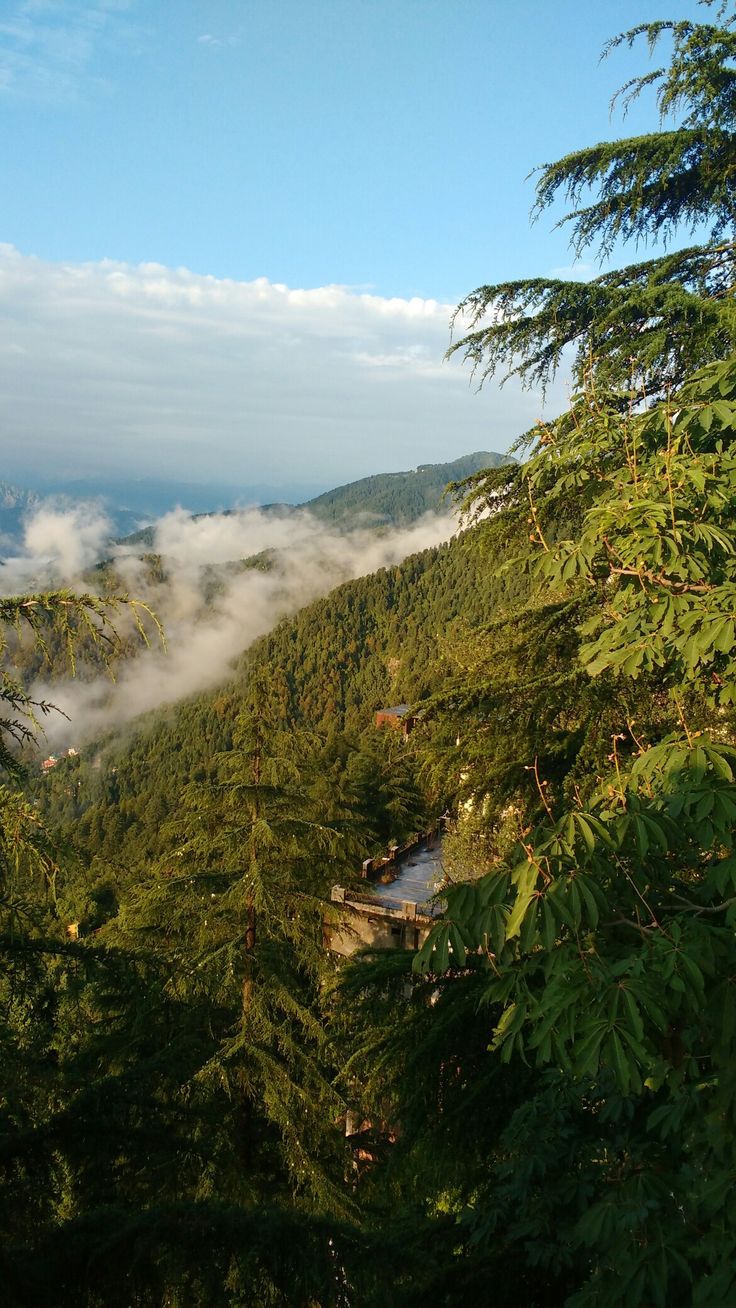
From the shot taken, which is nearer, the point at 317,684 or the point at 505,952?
the point at 505,952

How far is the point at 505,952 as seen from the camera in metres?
2.78

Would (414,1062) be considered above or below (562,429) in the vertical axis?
below

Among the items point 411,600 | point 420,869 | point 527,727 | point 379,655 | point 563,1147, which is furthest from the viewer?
point 411,600

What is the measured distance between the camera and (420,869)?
20.3 m

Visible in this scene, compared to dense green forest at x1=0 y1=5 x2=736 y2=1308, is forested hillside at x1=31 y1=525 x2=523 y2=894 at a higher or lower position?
lower

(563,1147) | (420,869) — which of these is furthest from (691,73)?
(420,869)

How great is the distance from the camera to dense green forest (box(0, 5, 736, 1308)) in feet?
9.12

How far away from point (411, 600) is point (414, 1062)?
13139 centimetres

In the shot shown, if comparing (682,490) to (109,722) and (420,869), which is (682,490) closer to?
(420,869)

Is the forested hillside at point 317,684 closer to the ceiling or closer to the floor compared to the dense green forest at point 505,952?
closer to the floor

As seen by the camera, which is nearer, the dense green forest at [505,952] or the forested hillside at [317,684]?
the dense green forest at [505,952]

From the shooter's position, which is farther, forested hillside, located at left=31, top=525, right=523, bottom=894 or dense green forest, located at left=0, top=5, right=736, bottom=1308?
forested hillside, located at left=31, top=525, right=523, bottom=894

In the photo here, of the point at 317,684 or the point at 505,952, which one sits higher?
the point at 505,952

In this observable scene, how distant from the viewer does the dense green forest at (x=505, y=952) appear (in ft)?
9.12
